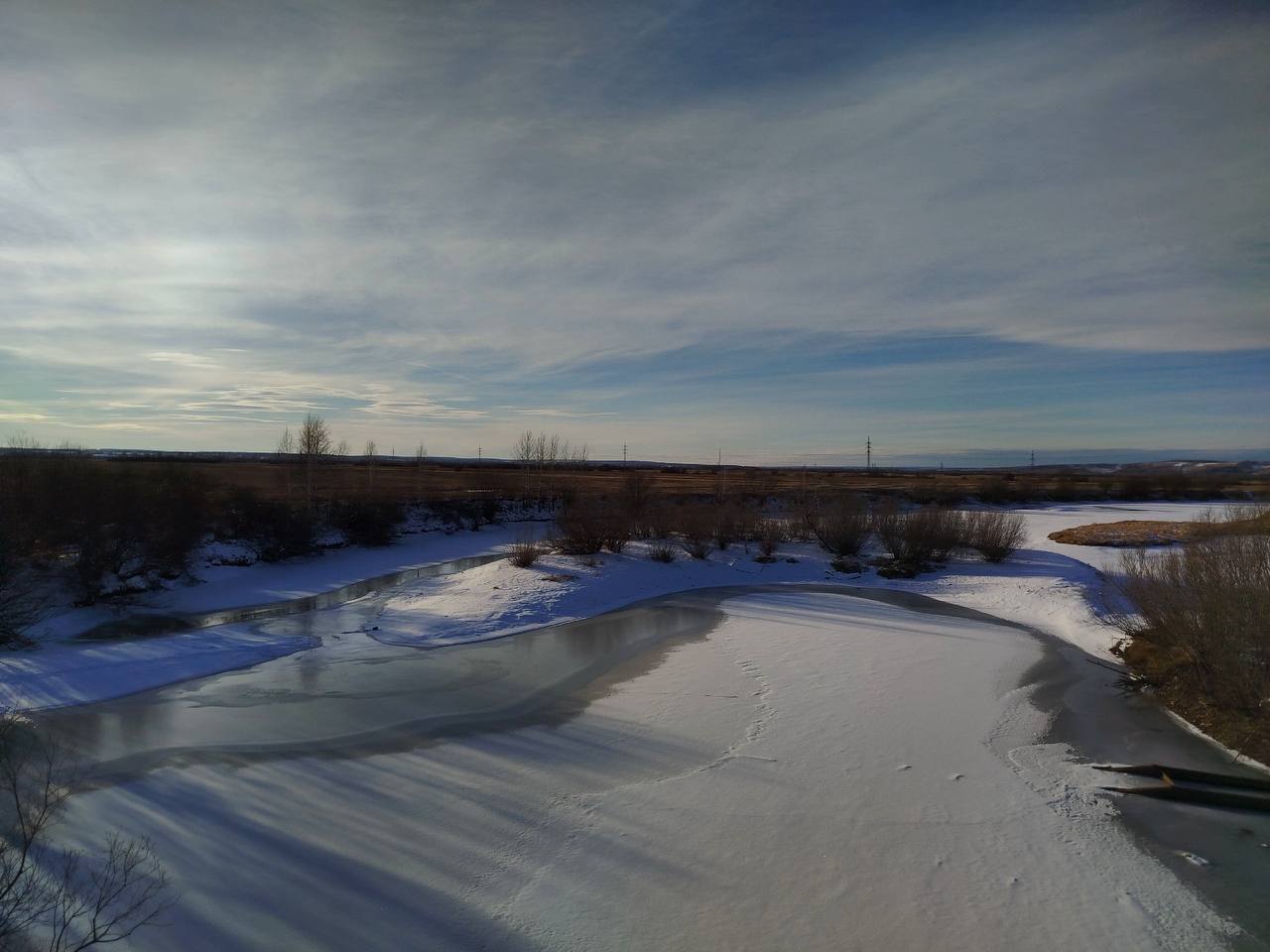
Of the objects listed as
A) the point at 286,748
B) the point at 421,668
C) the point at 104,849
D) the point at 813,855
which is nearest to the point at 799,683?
the point at 813,855

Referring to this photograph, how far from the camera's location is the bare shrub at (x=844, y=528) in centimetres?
2648

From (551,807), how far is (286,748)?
368 centimetres

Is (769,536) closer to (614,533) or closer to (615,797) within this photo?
(614,533)

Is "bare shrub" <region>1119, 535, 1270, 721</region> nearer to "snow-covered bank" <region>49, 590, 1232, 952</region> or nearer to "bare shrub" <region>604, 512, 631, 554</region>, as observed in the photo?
"snow-covered bank" <region>49, 590, 1232, 952</region>

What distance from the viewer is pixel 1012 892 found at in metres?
5.73

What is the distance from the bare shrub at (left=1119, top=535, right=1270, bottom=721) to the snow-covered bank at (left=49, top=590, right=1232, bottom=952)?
231 cm

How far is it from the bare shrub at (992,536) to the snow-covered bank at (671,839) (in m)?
15.7

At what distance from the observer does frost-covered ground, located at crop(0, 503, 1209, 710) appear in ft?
41.2

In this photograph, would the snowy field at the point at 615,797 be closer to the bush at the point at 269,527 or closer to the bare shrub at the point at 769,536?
the bare shrub at the point at 769,536

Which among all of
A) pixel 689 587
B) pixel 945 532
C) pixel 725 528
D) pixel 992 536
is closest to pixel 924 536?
pixel 945 532

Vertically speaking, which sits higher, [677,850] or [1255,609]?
[1255,609]

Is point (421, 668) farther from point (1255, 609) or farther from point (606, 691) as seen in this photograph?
point (1255, 609)

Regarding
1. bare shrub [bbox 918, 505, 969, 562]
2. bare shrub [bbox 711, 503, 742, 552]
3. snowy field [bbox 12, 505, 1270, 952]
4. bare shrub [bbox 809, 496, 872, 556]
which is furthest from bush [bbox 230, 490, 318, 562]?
bare shrub [bbox 918, 505, 969, 562]

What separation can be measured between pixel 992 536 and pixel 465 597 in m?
17.3
